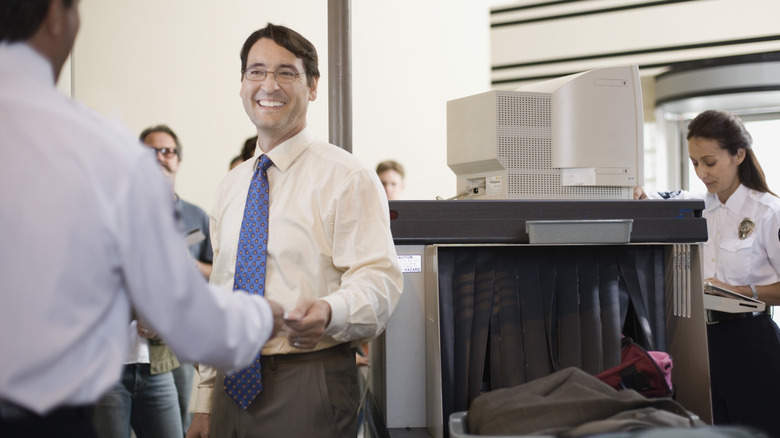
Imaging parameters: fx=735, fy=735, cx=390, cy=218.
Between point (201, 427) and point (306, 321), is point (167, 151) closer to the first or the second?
point (201, 427)

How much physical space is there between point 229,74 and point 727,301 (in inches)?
163

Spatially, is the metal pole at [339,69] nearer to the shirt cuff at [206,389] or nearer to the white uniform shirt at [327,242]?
the white uniform shirt at [327,242]

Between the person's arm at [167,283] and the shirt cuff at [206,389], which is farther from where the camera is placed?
the shirt cuff at [206,389]

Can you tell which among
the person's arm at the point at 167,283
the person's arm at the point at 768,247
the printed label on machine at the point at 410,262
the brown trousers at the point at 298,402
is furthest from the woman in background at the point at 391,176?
the person's arm at the point at 167,283

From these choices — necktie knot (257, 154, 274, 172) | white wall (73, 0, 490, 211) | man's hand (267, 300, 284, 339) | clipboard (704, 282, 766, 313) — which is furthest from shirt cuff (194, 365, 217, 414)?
white wall (73, 0, 490, 211)

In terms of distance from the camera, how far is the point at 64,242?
99cm

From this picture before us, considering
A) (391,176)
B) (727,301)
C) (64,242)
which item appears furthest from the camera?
(391,176)

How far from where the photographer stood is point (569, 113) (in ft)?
7.92

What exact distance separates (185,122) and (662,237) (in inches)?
166

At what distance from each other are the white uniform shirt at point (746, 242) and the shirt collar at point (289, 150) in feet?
5.88

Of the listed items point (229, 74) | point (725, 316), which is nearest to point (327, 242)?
point (725, 316)

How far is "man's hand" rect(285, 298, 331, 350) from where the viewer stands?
5.12 ft

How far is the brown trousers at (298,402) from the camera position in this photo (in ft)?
6.10

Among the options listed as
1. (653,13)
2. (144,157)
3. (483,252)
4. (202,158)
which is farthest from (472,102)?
(653,13)
